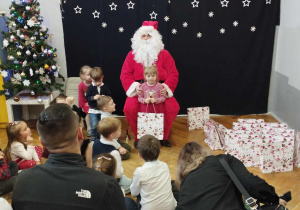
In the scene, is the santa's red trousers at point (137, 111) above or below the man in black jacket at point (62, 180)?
below

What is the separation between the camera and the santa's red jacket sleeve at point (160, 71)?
4633 mm

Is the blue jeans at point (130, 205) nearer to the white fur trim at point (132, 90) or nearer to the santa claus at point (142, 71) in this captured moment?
the santa claus at point (142, 71)

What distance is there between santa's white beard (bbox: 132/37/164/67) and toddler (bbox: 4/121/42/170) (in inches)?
72.8

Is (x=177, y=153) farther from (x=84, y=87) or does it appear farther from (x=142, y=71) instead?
(x=84, y=87)

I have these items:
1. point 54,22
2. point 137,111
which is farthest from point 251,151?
point 54,22

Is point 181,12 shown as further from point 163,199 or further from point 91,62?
point 163,199

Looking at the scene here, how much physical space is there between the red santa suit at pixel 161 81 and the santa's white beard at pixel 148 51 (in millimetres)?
68

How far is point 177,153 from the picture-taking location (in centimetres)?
426

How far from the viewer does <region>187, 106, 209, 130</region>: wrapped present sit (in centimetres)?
499

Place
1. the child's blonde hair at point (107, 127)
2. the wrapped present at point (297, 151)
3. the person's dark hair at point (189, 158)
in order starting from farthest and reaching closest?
1. the wrapped present at point (297, 151)
2. the child's blonde hair at point (107, 127)
3. the person's dark hair at point (189, 158)

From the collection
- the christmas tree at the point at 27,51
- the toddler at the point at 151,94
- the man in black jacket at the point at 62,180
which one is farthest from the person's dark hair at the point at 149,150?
the christmas tree at the point at 27,51

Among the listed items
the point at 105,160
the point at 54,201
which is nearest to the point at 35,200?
the point at 54,201

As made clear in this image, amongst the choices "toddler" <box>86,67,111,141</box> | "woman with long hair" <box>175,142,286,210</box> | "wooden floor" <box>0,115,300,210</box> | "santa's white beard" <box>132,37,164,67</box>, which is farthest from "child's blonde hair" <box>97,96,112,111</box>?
"woman with long hair" <box>175,142,286,210</box>

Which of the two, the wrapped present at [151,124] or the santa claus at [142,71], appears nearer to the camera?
the wrapped present at [151,124]
